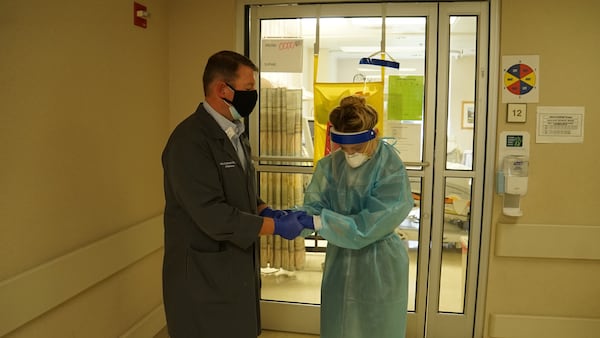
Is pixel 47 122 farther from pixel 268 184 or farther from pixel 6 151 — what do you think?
pixel 268 184

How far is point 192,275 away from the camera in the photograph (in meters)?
1.67

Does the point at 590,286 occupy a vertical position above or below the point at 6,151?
below

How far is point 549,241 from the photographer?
261cm

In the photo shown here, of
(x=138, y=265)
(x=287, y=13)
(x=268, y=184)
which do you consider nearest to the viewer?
(x=138, y=265)

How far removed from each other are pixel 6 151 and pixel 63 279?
0.61 m

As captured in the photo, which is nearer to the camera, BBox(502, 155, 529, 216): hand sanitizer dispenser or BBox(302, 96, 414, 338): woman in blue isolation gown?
BBox(302, 96, 414, 338): woman in blue isolation gown

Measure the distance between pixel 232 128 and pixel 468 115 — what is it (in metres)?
1.63

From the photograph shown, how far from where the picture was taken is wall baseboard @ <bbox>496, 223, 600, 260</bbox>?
8.50 ft

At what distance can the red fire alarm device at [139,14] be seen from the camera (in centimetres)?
245

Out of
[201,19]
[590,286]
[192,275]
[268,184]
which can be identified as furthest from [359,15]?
[590,286]

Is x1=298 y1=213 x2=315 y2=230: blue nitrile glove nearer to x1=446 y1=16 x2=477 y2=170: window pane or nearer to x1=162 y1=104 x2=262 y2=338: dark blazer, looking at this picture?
x1=162 y1=104 x2=262 y2=338: dark blazer

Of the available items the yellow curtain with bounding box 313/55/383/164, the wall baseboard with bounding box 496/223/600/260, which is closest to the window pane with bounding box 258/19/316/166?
the yellow curtain with bounding box 313/55/383/164

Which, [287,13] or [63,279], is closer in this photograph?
[63,279]

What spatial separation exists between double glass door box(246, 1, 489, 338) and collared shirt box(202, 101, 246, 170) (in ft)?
3.18
